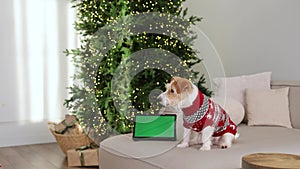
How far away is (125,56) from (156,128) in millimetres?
970

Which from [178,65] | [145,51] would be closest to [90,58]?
[145,51]

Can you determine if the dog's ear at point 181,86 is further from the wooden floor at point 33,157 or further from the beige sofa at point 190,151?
the wooden floor at point 33,157

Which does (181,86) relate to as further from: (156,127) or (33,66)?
(33,66)

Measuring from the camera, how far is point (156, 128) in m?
2.53

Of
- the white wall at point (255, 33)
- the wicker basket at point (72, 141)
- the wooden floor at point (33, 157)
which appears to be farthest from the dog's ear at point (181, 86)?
the wicker basket at point (72, 141)

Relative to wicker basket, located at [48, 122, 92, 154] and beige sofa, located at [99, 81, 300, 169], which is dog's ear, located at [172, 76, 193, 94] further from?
wicker basket, located at [48, 122, 92, 154]

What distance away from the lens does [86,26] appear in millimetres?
3570

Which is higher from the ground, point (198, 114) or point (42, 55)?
point (42, 55)

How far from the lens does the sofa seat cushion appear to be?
6.86 ft

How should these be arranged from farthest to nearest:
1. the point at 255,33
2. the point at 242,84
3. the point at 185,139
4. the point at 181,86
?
the point at 255,33, the point at 242,84, the point at 185,139, the point at 181,86

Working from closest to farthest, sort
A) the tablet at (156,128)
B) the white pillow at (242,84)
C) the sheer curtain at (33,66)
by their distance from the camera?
the tablet at (156,128), the white pillow at (242,84), the sheer curtain at (33,66)

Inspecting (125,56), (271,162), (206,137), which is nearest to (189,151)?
(206,137)

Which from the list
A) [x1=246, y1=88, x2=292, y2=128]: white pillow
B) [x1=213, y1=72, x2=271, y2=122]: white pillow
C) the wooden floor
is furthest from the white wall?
the wooden floor

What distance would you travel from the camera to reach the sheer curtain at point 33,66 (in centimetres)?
455
